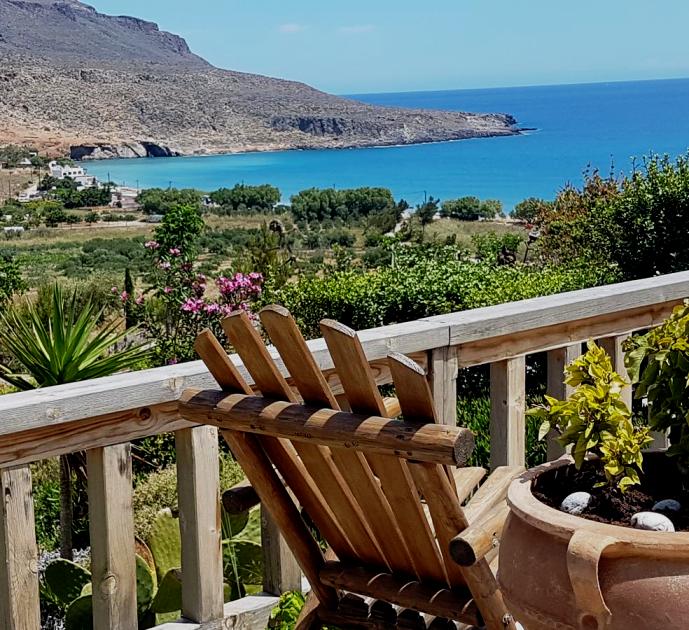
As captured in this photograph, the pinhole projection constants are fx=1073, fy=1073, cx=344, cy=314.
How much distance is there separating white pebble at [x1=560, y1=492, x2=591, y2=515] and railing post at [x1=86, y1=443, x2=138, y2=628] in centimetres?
89

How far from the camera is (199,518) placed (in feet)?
7.65

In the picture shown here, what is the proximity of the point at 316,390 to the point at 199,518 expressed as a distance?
21.8 inches

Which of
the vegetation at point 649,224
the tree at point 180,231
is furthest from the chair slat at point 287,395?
the vegetation at point 649,224

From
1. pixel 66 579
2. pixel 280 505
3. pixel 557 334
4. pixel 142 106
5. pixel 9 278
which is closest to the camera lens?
pixel 280 505

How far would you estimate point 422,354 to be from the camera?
268 centimetres

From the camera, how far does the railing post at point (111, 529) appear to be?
2.20m

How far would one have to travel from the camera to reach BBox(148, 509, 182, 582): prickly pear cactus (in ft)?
9.20

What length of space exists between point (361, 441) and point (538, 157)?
123m

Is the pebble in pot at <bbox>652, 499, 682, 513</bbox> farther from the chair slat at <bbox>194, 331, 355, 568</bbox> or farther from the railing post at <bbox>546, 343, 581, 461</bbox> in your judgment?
the railing post at <bbox>546, 343, 581, 461</bbox>

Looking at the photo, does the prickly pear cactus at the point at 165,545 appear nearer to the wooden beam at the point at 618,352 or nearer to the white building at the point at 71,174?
the wooden beam at the point at 618,352

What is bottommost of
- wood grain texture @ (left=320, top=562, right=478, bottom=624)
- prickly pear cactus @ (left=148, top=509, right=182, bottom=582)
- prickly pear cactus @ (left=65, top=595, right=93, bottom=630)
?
prickly pear cactus @ (left=65, top=595, right=93, bottom=630)

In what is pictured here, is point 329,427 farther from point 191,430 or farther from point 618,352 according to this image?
point 618,352

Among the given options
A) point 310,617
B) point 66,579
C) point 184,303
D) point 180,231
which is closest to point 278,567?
point 310,617

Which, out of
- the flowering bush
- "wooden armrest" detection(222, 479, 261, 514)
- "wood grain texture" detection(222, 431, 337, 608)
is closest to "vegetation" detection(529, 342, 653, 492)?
"wood grain texture" detection(222, 431, 337, 608)
